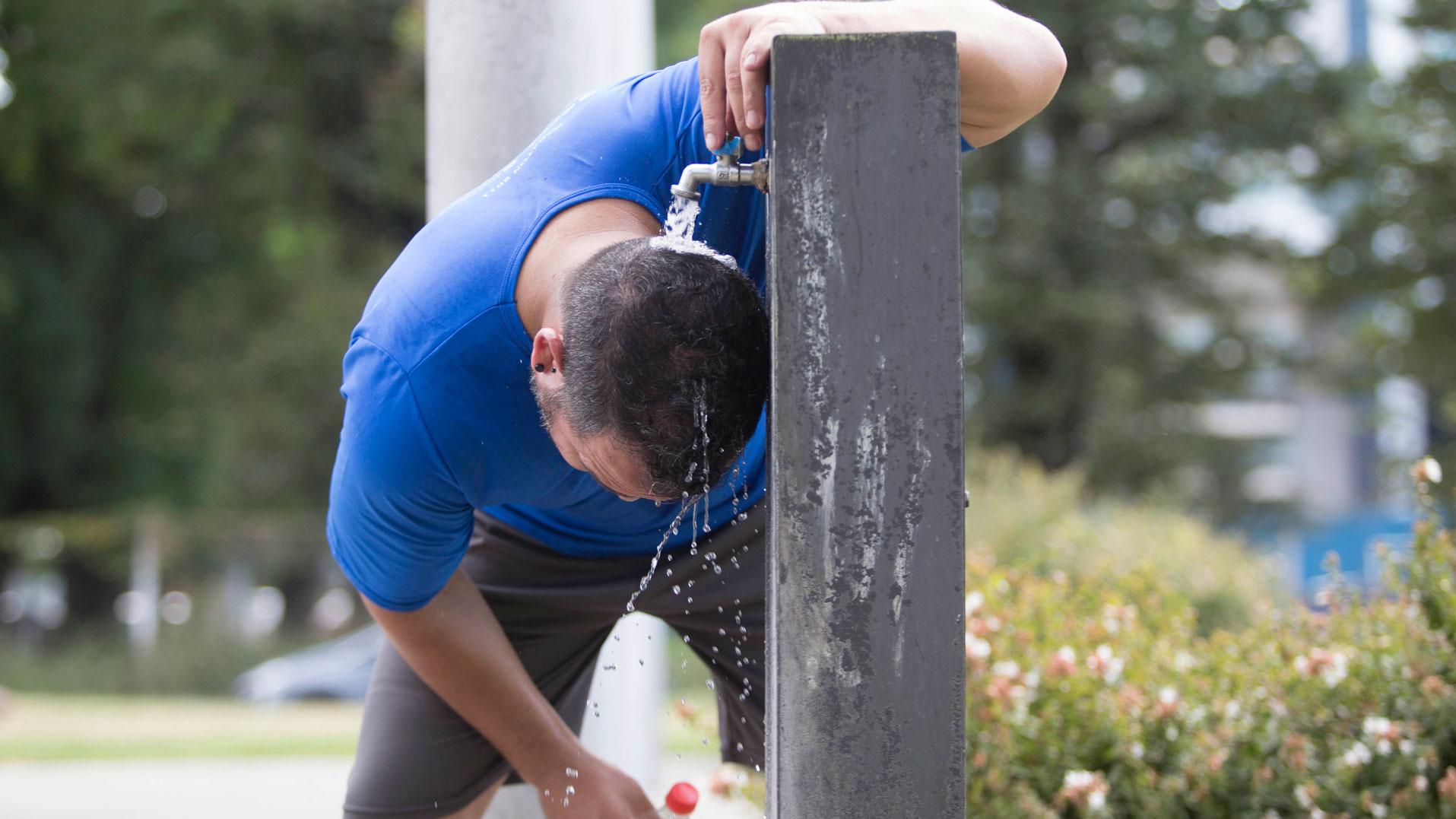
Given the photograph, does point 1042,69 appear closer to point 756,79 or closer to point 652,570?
point 756,79

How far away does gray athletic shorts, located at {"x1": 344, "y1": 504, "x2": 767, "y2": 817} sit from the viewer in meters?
2.64

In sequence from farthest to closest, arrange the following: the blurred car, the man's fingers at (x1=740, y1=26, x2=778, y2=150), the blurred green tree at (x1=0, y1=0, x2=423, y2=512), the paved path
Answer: the blurred car, the blurred green tree at (x1=0, y1=0, x2=423, y2=512), the paved path, the man's fingers at (x1=740, y1=26, x2=778, y2=150)

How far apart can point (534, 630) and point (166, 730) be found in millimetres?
9497

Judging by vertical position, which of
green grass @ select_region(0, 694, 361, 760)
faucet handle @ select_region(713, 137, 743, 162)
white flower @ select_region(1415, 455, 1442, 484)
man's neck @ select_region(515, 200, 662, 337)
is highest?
faucet handle @ select_region(713, 137, 743, 162)

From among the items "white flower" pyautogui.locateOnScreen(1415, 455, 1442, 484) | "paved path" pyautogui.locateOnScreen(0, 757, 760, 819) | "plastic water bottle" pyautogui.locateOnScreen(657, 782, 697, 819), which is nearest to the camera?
"plastic water bottle" pyautogui.locateOnScreen(657, 782, 697, 819)

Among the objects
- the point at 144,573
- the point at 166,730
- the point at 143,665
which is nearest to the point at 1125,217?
the point at 166,730

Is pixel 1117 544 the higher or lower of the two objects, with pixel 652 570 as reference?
lower

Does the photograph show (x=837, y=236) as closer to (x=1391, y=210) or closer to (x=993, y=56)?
(x=993, y=56)

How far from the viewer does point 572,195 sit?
2.07m

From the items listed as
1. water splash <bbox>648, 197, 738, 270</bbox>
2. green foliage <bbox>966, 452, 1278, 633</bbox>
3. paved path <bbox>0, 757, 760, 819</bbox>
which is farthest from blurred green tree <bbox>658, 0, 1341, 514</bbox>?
water splash <bbox>648, 197, 738, 270</bbox>

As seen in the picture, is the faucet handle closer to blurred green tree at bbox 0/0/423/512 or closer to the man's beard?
the man's beard

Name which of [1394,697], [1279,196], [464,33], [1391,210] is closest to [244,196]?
[1391,210]

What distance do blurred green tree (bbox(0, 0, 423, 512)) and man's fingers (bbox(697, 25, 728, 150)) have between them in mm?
11945

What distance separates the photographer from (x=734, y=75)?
1845 millimetres
